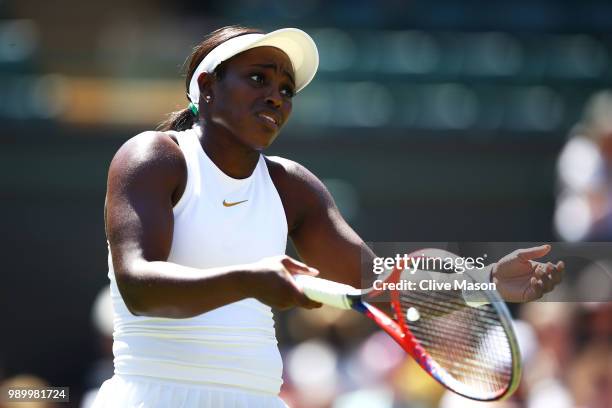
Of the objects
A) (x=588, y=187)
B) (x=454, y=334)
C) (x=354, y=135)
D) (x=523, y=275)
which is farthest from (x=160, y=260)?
(x=354, y=135)

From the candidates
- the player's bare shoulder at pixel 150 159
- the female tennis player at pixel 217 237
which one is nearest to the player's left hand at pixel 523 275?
the female tennis player at pixel 217 237

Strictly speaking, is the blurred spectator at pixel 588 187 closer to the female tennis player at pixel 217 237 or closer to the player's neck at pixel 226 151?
the female tennis player at pixel 217 237

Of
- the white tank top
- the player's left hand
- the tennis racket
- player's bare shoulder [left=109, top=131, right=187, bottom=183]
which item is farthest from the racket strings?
player's bare shoulder [left=109, top=131, right=187, bottom=183]

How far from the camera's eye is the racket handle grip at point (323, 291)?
228cm

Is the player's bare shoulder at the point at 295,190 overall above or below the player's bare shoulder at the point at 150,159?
below

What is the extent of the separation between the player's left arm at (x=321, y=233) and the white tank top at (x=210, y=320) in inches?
8.4

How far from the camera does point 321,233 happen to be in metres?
3.06

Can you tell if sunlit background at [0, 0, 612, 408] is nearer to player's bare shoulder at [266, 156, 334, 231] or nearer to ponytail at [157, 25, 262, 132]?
player's bare shoulder at [266, 156, 334, 231]

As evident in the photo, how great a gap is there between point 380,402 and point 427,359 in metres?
2.68

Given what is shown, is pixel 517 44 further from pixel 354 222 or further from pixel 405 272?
pixel 405 272

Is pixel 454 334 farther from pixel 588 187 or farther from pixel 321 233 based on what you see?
pixel 588 187

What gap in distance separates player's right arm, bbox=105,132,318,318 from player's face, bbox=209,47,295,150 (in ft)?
0.66

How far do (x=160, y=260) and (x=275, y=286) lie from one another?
0.38 m

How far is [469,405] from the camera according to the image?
4.75 meters
